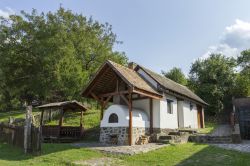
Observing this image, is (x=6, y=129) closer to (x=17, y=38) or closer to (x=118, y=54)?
(x=17, y=38)

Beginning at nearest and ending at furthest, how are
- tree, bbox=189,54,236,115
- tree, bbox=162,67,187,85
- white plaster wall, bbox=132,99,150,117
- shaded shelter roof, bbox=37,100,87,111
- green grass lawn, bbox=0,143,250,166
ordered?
green grass lawn, bbox=0,143,250,166
white plaster wall, bbox=132,99,150,117
shaded shelter roof, bbox=37,100,87,111
tree, bbox=189,54,236,115
tree, bbox=162,67,187,85

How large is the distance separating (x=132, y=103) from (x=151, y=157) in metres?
7.69

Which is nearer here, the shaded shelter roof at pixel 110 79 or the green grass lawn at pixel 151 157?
the green grass lawn at pixel 151 157

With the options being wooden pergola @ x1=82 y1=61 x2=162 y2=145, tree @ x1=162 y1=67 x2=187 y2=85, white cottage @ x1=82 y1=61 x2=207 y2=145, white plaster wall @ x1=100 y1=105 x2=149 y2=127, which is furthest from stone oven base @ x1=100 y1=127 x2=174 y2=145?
tree @ x1=162 y1=67 x2=187 y2=85

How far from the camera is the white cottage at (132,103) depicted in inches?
632

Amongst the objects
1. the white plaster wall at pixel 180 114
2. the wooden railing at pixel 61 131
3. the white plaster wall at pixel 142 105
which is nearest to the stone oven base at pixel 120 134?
the white plaster wall at pixel 142 105

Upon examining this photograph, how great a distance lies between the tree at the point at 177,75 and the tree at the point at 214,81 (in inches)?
151

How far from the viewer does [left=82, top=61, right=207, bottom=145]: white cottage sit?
1606 cm

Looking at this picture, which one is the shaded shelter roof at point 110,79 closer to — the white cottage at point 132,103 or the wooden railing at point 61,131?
the white cottage at point 132,103

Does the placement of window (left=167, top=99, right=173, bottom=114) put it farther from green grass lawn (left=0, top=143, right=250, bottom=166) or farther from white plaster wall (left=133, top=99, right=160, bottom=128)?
green grass lawn (left=0, top=143, right=250, bottom=166)

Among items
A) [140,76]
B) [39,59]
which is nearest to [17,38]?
[39,59]

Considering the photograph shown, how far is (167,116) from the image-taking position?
19.0m

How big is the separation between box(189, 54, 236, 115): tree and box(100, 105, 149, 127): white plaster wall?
65.0 ft

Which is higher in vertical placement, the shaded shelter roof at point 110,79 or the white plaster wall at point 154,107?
the shaded shelter roof at point 110,79
